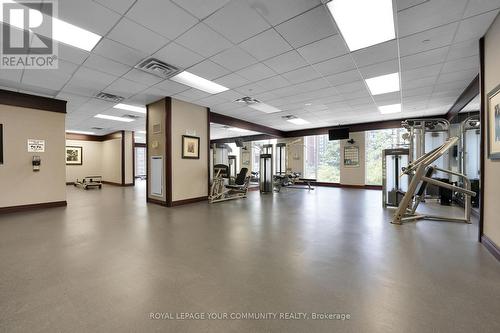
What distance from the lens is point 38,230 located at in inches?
150

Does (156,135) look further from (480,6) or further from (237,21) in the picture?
(480,6)

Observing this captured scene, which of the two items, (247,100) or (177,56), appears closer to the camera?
(177,56)

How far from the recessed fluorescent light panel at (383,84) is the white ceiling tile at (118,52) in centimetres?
462

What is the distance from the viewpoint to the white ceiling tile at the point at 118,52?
10.9ft

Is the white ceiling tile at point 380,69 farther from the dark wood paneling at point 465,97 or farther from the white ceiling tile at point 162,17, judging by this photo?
the white ceiling tile at point 162,17

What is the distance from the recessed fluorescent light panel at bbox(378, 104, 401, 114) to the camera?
23.1 feet

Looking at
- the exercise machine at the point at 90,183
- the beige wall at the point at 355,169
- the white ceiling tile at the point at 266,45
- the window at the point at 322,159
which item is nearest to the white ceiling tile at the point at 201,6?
the white ceiling tile at the point at 266,45

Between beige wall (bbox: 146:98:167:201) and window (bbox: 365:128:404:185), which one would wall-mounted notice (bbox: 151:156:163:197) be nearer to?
beige wall (bbox: 146:98:167:201)

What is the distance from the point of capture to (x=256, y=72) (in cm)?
439

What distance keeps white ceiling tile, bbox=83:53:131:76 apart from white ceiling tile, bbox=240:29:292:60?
2.33 m

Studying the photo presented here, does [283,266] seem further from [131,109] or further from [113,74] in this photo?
[131,109]

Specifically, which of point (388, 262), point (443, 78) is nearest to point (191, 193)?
point (388, 262)

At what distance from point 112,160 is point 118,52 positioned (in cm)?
1022

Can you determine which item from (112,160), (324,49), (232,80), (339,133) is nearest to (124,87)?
(232,80)
